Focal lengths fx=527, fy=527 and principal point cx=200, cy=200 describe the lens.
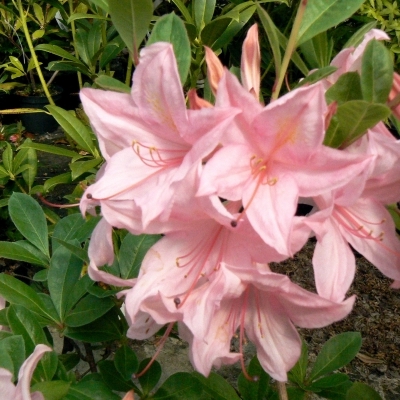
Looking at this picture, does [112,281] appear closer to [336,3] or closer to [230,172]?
[230,172]

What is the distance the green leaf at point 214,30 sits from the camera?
104 centimetres

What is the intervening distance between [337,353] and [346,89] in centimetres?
→ 54

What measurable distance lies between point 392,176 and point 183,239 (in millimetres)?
234

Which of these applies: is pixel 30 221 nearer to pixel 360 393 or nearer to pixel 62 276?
pixel 62 276

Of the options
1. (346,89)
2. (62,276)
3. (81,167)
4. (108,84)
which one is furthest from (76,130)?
(346,89)

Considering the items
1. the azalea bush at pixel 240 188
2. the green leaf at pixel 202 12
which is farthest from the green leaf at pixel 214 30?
the azalea bush at pixel 240 188

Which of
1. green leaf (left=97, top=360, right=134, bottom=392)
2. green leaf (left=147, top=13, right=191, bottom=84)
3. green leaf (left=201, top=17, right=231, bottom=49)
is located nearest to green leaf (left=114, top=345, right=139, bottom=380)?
green leaf (left=97, top=360, right=134, bottom=392)

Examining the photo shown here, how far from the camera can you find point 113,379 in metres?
0.83

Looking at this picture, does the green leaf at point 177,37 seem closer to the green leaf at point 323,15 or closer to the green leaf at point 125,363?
the green leaf at point 323,15

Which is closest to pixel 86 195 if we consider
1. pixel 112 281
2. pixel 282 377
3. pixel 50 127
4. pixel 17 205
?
pixel 112 281

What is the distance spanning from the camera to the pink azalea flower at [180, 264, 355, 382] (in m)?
0.53

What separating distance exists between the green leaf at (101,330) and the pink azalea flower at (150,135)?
347 millimetres

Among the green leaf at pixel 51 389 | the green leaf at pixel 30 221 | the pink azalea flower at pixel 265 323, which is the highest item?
the pink azalea flower at pixel 265 323

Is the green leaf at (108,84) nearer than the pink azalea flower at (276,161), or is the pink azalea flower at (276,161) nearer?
the pink azalea flower at (276,161)
